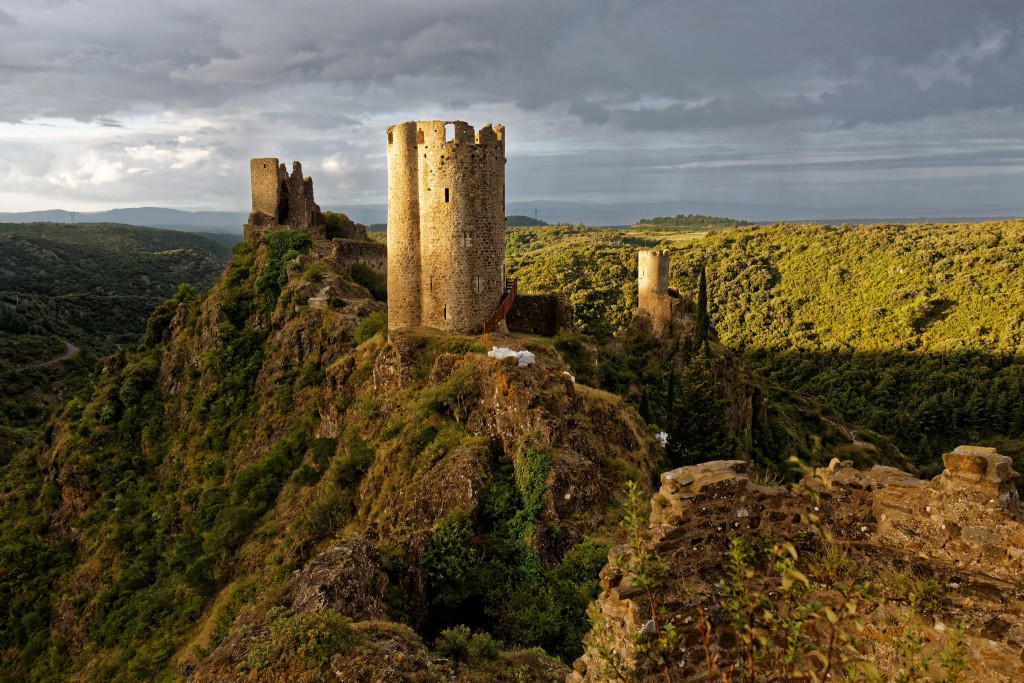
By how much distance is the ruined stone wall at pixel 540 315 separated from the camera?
2555cm

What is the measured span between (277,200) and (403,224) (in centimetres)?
1833

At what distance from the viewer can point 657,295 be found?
4131 cm

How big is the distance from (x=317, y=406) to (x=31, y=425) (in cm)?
4937

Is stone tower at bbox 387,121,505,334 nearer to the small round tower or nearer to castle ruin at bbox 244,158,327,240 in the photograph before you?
castle ruin at bbox 244,158,327,240

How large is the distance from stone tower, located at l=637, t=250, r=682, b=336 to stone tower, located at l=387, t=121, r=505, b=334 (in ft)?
71.2

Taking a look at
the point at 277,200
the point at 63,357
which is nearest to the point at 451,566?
the point at 277,200

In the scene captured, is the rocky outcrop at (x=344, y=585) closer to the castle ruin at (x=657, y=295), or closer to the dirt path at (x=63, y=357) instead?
the castle ruin at (x=657, y=295)

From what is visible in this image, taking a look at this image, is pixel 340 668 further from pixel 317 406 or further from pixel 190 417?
pixel 190 417

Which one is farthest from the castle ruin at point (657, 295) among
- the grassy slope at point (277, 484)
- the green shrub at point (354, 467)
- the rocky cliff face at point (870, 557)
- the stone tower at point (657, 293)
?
the rocky cliff face at point (870, 557)

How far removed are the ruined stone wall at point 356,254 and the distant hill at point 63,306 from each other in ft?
107

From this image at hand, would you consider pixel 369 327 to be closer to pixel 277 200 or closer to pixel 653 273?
pixel 277 200

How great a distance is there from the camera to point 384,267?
34.5 m

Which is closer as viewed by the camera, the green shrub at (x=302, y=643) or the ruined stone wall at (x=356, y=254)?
the green shrub at (x=302, y=643)

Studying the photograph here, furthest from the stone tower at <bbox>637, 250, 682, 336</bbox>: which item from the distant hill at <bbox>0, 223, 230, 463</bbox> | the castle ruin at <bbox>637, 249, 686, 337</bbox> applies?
the distant hill at <bbox>0, 223, 230, 463</bbox>
